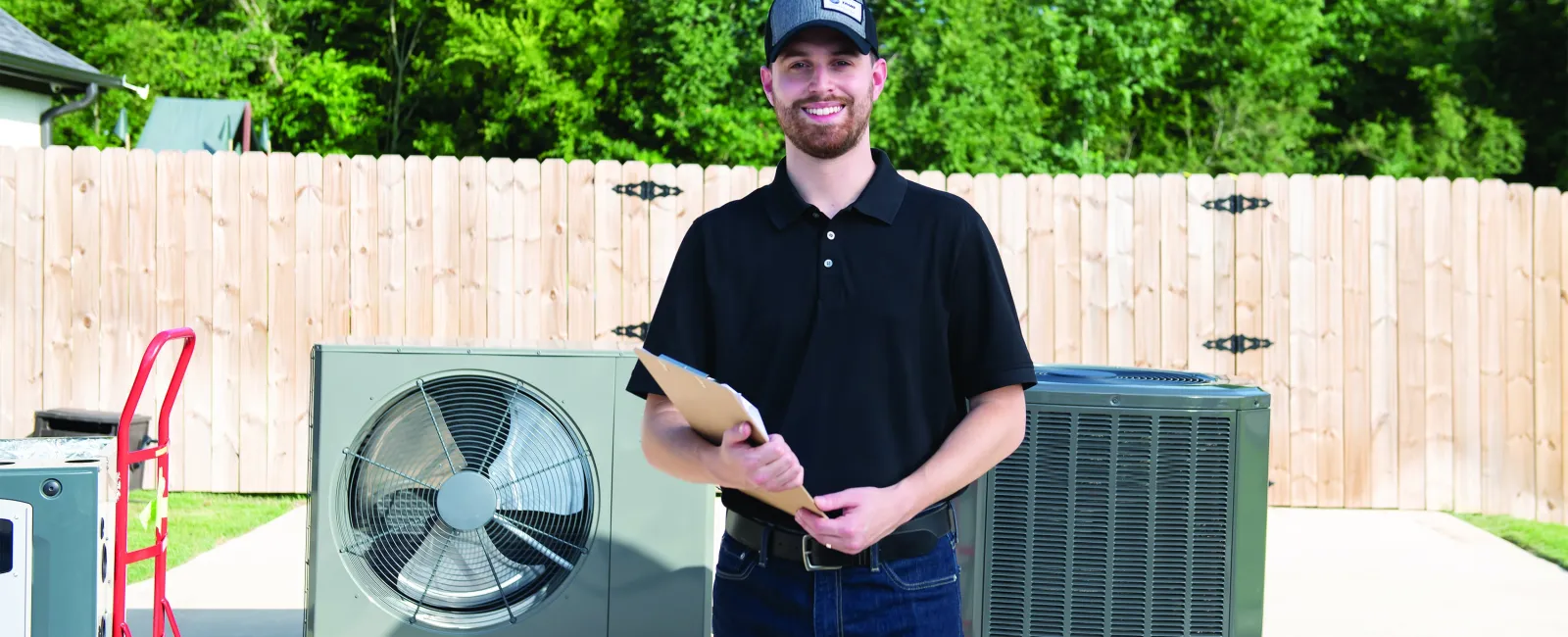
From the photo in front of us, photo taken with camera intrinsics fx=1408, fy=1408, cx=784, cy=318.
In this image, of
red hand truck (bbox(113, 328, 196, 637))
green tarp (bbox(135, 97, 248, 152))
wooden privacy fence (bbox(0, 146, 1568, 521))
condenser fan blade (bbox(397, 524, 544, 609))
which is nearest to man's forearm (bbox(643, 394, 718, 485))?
red hand truck (bbox(113, 328, 196, 637))

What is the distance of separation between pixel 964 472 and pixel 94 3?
24.1m

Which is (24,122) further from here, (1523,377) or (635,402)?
(1523,377)

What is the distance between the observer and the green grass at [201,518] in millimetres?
6367

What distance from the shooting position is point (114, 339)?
25.4 ft

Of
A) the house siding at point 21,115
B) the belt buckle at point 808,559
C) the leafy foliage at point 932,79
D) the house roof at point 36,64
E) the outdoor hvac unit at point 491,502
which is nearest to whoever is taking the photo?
the belt buckle at point 808,559

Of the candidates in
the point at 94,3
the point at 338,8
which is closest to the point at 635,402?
the point at 94,3

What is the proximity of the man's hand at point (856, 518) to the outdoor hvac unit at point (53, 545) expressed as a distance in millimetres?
1849

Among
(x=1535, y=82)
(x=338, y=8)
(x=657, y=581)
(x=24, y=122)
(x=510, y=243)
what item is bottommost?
(x=657, y=581)

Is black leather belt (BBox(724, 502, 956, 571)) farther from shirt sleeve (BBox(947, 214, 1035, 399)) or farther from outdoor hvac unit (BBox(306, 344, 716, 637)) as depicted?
outdoor hvac unit (BBox(306, 344, 716, 637))

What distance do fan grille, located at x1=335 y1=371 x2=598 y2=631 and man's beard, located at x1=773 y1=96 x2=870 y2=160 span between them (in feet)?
7.11

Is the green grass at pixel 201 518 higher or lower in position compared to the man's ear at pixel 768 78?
lower

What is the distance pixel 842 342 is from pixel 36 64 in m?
13.7

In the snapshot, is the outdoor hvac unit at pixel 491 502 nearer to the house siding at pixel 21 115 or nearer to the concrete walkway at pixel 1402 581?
the concrete walkway at pixel 1402 581

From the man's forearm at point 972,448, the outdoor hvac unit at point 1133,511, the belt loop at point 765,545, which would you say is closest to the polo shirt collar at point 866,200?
the man's forearm at point 972,448
